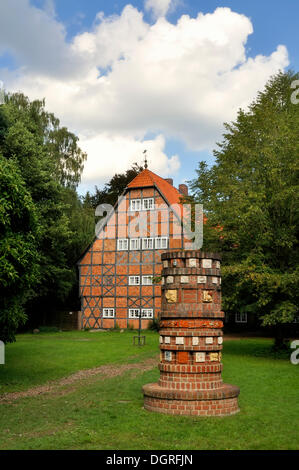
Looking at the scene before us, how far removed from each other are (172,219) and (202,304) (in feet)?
84.5

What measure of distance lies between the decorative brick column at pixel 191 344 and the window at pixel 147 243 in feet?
85.3

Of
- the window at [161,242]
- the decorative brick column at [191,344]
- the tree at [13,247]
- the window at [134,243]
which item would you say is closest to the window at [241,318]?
the window at [161,242]

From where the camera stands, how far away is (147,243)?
36562mm

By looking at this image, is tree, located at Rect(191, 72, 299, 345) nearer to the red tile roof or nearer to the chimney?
the red tile roof

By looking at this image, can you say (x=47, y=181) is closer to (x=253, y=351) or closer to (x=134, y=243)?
(x=134, y=243)

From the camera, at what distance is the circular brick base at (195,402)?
9.52 meters

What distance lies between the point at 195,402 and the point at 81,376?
700cm

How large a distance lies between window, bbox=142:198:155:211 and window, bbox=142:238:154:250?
239 cm

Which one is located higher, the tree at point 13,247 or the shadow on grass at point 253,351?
the tree at point 13,247

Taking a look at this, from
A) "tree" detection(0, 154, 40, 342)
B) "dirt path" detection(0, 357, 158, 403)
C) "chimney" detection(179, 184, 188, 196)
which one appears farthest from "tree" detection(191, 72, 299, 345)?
"chimney" detection(179, 184, 188, 196)
